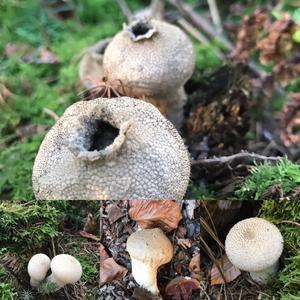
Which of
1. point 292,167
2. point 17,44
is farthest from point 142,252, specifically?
point 17,44

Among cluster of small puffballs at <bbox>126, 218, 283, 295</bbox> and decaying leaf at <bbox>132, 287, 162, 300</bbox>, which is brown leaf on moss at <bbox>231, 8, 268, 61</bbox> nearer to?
cluster of small puffballs at <bbox>126, 218, 283, 295</bbox>

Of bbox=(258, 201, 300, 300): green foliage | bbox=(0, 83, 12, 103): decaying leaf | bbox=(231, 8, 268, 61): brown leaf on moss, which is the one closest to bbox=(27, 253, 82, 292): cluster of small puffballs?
bbox=(258, 201, 300, 300): green foliage

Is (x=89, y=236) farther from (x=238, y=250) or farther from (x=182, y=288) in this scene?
(x=238, y=250)

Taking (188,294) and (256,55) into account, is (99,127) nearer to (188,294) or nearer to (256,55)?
(188,294)

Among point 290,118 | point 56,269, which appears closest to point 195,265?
point 56,269

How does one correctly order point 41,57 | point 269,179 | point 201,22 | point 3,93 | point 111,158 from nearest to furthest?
point 111,158
point 269,179
point 3,93
point 41,57
point 201,22

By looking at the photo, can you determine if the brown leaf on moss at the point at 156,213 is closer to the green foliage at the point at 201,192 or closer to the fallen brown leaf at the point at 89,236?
the fallen brown leaf at the point at 89,236
